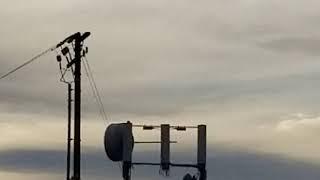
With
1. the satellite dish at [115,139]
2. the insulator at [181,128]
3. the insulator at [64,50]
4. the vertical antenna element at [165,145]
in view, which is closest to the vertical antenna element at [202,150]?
the insulator at [181,128]

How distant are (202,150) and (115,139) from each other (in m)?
5.93

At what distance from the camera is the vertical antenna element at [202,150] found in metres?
51.7

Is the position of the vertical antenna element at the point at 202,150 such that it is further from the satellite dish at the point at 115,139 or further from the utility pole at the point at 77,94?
the utility pole at the point at 77,94

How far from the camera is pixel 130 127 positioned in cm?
5144

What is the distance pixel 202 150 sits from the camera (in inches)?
2042

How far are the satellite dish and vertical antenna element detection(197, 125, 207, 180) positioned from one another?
15.2ft

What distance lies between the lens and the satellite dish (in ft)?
168

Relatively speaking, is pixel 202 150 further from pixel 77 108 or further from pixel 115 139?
pixel 77 108

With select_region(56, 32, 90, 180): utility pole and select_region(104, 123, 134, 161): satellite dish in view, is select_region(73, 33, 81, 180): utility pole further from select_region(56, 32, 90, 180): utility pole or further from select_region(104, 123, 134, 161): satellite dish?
select_region(104, 123, 134, 161): satellite dish

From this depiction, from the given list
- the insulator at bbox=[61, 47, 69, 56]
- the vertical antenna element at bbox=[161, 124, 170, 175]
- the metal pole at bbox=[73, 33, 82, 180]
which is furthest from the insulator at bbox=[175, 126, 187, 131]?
the insulator at bbox=[61, 47, 69, 56]

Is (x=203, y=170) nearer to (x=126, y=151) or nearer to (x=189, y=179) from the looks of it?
(x=189, y=179)

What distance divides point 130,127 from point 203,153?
5.26 meters

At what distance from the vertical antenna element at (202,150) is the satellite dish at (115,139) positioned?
4.62 meters

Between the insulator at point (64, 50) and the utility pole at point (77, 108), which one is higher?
the insulator at point (64, 50)
